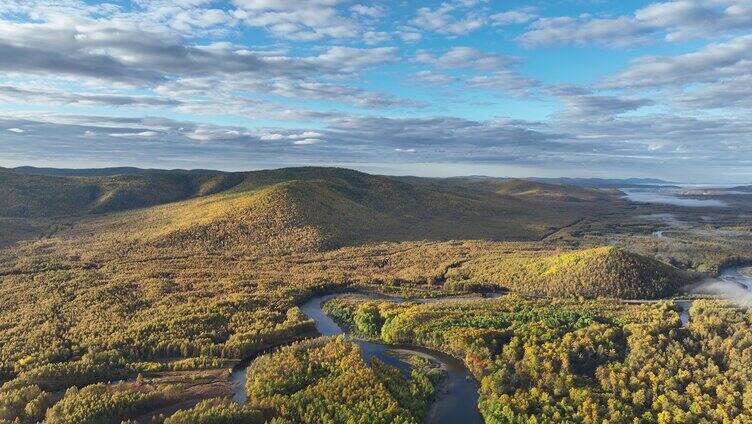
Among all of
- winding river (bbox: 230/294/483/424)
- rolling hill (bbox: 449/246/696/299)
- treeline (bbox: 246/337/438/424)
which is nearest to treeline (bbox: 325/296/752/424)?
winding river (bbox: 230/294/483/424)

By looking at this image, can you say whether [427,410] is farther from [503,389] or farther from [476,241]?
[476,241]

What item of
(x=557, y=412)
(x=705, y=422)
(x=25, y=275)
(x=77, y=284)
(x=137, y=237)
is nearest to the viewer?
(x=705, y=422)

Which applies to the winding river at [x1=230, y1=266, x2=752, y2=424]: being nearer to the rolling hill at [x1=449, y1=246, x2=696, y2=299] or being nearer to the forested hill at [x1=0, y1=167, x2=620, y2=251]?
the rolling hill at [x1=449, y1=246, x2=696, y2=299]

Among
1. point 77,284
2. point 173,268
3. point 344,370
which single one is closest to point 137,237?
point 173,268

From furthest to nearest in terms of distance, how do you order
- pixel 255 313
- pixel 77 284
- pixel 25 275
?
pixel 25 275 < pixel 77 284 < pixel 255 313

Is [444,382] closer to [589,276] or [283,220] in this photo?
[589,276]

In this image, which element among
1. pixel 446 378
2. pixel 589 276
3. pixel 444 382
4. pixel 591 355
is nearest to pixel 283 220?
pixel 589 276
